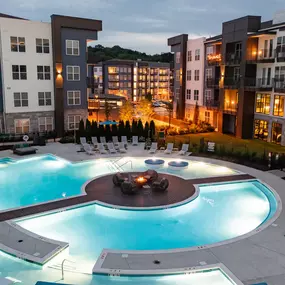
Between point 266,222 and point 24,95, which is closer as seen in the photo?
point 266,222

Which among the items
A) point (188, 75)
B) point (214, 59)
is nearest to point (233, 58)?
point (214, 59)

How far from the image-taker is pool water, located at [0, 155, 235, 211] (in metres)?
16.8

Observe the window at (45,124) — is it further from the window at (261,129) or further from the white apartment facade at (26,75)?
the window at (261,129)

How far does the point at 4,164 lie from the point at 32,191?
21.8ft

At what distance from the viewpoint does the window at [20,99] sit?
30656 millimetres

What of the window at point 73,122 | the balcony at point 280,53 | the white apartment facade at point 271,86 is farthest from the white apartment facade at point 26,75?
the balcony at point 280,53

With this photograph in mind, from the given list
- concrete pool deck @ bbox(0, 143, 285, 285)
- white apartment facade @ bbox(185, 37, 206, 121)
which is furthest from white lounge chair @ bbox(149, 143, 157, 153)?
white apartment facade @ bbox(185, 37, 206, 121)

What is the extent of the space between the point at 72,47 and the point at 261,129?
19539mm

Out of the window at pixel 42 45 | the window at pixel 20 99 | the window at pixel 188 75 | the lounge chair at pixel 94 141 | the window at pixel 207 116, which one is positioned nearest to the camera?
the lounge chair at pixel 94 141

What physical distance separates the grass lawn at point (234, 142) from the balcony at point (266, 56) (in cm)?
735

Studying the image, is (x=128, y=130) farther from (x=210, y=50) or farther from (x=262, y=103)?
(x=210, y=50)

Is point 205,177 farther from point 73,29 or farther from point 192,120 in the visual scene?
point 192,120

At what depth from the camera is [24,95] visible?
31.0m

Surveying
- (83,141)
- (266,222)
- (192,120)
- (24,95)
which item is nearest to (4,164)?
(83,141)
